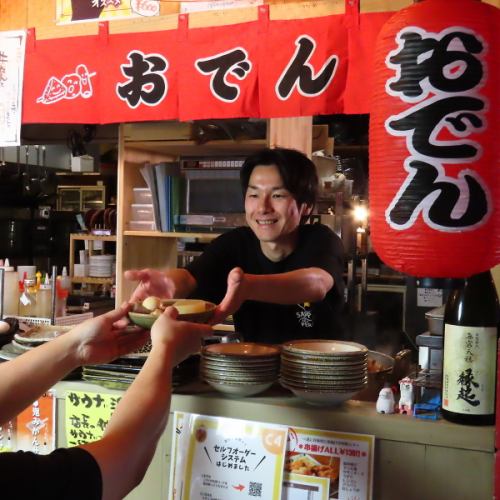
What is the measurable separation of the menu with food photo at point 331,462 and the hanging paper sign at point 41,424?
2.29 ft

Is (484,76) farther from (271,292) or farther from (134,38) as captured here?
(134,38)

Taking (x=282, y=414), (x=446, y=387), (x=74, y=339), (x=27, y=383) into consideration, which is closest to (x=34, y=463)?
(x=27, y=383)

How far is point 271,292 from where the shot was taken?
6.48ft

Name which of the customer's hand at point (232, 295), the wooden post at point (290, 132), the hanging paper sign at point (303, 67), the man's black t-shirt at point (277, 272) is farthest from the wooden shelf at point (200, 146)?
the customer's hand at point (232, 295)

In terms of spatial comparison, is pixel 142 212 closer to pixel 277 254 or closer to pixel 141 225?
pixel 141 225

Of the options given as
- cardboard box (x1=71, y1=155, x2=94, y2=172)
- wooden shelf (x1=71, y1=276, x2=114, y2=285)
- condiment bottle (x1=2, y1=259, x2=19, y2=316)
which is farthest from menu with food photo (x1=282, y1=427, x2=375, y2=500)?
cardboard box (x1=71, y1=155, x2=94, y2=172)

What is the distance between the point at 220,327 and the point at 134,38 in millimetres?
1679

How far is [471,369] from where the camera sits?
1.41 m

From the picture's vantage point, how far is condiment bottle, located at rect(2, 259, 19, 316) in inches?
111

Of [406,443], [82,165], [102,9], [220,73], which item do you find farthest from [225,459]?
[82,165]

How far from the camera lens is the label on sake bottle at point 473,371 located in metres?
1.41

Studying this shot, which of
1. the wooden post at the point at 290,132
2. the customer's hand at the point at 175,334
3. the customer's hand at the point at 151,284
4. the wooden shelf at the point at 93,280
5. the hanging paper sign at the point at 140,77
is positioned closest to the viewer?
the customer's hand at the point at 175,334

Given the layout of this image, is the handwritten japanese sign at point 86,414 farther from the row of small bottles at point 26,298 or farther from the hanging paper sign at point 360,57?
the hanging paper sign at point 360,57

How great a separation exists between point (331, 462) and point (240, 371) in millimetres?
310
